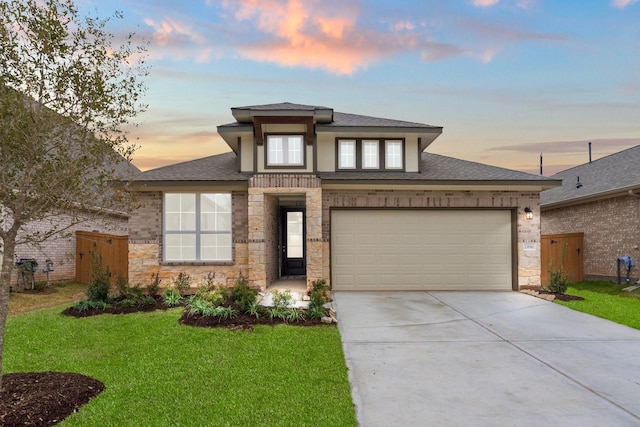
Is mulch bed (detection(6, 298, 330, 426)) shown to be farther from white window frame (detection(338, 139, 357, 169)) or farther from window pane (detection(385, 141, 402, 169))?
window pane (detection(385, 141, 402, 169))

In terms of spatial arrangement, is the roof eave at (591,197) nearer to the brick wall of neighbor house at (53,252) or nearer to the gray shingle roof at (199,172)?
the gray shingle roof at (199,172)

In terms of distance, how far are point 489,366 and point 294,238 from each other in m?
11.2

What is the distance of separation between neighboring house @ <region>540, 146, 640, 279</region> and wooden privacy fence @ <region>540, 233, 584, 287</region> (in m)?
0.45

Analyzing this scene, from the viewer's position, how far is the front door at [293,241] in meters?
16.8

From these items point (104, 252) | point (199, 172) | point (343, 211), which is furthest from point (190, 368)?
point (104, 252)

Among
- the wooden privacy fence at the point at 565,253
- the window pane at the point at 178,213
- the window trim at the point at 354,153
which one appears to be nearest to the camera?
the window pane at the point at 178,213

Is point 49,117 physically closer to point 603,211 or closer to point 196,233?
point 196,233

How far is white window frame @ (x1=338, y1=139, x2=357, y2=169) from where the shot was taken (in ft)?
45.2

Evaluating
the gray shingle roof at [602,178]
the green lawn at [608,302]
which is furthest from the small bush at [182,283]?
the gray shingle roof at [602,178]

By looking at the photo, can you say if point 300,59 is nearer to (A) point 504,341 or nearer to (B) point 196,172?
(B) point 196,172

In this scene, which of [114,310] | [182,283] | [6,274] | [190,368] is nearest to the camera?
[6,274]

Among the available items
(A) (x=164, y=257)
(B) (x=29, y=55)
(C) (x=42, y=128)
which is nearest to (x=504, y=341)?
(C) (x=42, y=128)

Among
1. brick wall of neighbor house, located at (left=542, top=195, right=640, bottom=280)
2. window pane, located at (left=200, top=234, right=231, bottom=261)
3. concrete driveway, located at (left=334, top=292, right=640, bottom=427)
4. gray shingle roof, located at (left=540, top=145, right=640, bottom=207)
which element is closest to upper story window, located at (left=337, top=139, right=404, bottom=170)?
window pane, located at (left=200, top=234, right=231, bottom=261)

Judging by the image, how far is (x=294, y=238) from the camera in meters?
17.0
